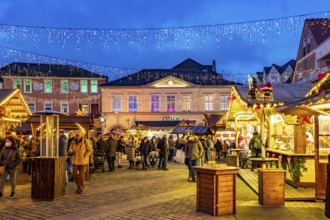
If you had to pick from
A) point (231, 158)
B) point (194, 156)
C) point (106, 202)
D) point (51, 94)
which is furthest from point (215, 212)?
point (51, 94)

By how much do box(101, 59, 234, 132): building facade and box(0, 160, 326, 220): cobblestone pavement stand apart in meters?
36.9

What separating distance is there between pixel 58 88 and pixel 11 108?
3355cm

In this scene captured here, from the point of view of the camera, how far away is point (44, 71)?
5341 centimetres

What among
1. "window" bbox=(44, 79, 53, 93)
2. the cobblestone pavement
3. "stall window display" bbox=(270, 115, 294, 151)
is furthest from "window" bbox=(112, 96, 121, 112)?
the cobblestone pavement

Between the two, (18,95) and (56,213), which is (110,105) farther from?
(56,213)

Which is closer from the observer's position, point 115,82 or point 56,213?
point 56,213

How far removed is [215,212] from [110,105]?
138 feet

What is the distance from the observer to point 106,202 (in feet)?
33.0

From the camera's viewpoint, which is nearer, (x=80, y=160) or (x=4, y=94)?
(x=80, y=160)

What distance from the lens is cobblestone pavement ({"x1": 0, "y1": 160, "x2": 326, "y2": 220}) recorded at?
8.47 m

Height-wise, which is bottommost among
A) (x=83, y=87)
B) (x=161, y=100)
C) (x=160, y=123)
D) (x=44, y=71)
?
(x=160, y=123)

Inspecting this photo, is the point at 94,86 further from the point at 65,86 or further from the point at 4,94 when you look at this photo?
the point at 4,94

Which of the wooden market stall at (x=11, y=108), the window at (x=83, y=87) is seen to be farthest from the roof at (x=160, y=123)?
the wooden market stall at (x=11, y=108)

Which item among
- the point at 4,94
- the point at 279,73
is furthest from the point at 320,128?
the point at 279,73
